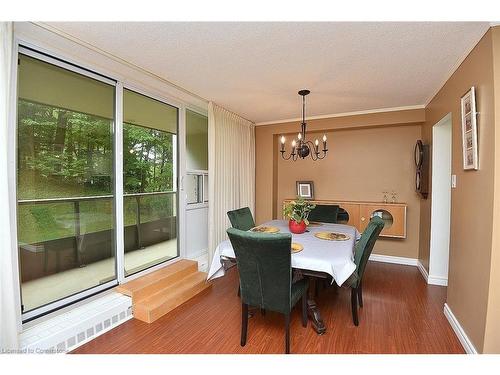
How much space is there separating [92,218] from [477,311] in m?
3.34

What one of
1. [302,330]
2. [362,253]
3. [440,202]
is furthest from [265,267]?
→ [440,202]

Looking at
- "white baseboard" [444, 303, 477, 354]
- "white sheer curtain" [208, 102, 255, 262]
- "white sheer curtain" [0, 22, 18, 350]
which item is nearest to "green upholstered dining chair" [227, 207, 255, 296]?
"white sheer curtain" [208, 102, 255, 262]

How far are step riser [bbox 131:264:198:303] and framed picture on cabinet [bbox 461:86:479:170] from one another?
2954 millimetres

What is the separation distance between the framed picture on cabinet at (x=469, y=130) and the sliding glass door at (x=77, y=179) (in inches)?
122

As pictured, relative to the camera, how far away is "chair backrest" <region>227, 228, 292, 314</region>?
1.67 metres

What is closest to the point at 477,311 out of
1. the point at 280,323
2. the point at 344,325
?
the point at 344,325

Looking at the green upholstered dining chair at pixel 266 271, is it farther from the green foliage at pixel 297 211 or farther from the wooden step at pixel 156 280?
the wooden step at pixel 156 280

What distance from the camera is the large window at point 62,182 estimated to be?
1958 mm

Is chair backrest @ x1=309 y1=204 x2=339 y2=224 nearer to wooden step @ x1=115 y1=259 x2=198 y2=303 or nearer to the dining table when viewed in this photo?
the dining table

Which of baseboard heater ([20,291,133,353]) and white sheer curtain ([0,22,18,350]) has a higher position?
white sheer curtain ([0,22,18,350])

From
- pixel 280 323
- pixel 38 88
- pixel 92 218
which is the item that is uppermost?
pixel 38 88

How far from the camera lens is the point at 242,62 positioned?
224cm

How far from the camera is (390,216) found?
377cm
